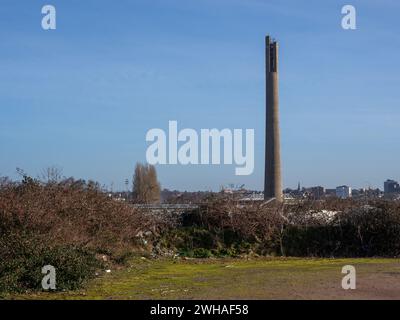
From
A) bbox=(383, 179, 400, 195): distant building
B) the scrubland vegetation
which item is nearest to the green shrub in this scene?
the scrubland vegetation

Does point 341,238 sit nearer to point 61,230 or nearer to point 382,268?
point 382,268

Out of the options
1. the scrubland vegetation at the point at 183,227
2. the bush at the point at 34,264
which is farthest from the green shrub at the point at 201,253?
the bush at the point at 34,264

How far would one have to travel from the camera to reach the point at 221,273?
20.7 metres

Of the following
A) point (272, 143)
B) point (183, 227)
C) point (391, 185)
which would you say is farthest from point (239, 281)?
point (391, 185)

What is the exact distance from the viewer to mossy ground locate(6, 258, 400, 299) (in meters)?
15.4

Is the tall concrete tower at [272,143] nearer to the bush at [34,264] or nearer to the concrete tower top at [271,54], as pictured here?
the concrete tower top at [271,54]

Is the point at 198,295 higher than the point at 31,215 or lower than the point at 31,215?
lower

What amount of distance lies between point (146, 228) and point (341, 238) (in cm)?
897

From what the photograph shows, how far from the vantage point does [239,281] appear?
59.7 ft

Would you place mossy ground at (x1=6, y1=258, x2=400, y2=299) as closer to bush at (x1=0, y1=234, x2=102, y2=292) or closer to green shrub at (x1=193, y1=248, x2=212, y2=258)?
bush at (x1=0, y1=234, x2=102, y2=292)
